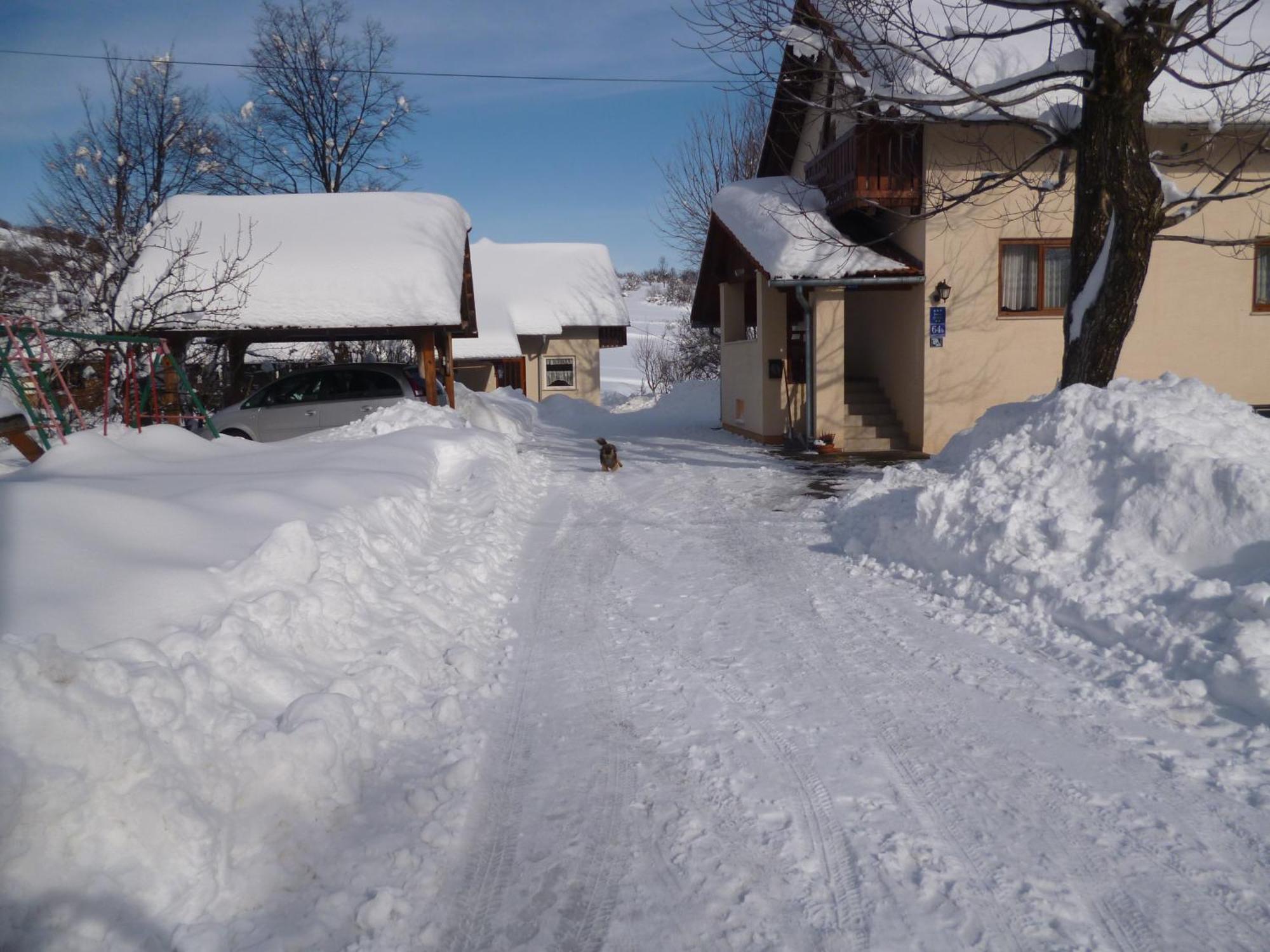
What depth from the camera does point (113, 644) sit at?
347cm

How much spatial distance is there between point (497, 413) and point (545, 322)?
34.2ft

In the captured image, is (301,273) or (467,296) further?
(467,296)

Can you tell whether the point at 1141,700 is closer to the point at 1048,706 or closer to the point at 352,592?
the point at 1048,706

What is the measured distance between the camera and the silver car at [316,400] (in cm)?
1452

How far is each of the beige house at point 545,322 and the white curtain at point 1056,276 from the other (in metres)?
18.0

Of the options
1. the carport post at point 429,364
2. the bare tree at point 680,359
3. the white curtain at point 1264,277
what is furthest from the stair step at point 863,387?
the bare tree at point 680,359

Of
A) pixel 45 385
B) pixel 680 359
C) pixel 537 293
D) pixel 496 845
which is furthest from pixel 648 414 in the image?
pixel 496 845

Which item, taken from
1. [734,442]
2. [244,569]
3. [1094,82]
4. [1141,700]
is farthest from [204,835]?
[734,442]

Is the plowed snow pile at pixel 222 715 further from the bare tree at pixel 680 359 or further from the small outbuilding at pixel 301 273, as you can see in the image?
the bare tree at pixel 680 359

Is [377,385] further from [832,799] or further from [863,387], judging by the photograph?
[832,799]

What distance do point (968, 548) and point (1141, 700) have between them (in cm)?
234

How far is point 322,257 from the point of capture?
15.8 metres

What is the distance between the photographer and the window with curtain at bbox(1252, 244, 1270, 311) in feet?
47.9

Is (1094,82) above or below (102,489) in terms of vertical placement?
above
